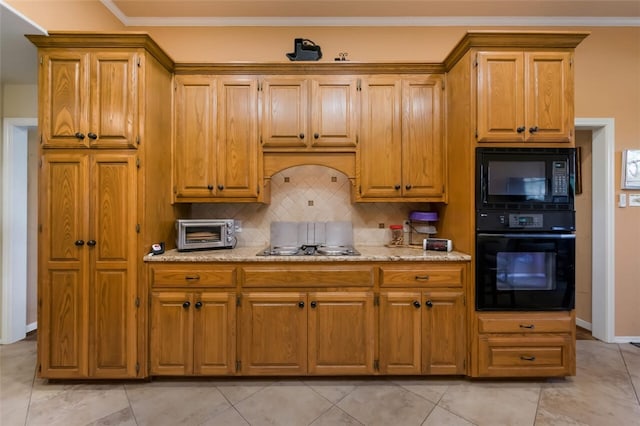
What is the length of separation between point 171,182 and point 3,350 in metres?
2.25

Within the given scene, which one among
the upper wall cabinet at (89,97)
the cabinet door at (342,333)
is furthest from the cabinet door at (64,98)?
the cabinet door at (342,333)

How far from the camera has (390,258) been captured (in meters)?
2.08

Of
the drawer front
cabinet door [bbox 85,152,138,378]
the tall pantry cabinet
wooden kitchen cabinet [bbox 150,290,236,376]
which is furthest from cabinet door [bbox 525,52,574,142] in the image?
cabinet door [bbox 85,152,138,378]

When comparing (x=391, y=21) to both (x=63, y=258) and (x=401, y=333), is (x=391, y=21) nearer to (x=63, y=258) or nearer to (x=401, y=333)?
(x=401, y=333)

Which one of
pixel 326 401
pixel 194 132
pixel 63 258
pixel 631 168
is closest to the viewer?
pixel 326 401

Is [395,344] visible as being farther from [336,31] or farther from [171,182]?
[336,31]

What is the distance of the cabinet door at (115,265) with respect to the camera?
2014 mm

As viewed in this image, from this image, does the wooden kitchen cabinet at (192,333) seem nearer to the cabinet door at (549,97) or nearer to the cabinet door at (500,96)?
the cabinet door at (500,96)

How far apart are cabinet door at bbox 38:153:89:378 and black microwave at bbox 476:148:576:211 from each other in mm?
2872

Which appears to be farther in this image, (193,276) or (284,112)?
(284,112)

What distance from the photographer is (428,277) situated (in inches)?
81.8

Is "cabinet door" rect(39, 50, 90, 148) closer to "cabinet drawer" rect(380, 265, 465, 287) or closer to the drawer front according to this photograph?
the drawer front

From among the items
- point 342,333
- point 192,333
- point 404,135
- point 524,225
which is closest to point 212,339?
point 192,333

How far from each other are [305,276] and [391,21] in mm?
2556
